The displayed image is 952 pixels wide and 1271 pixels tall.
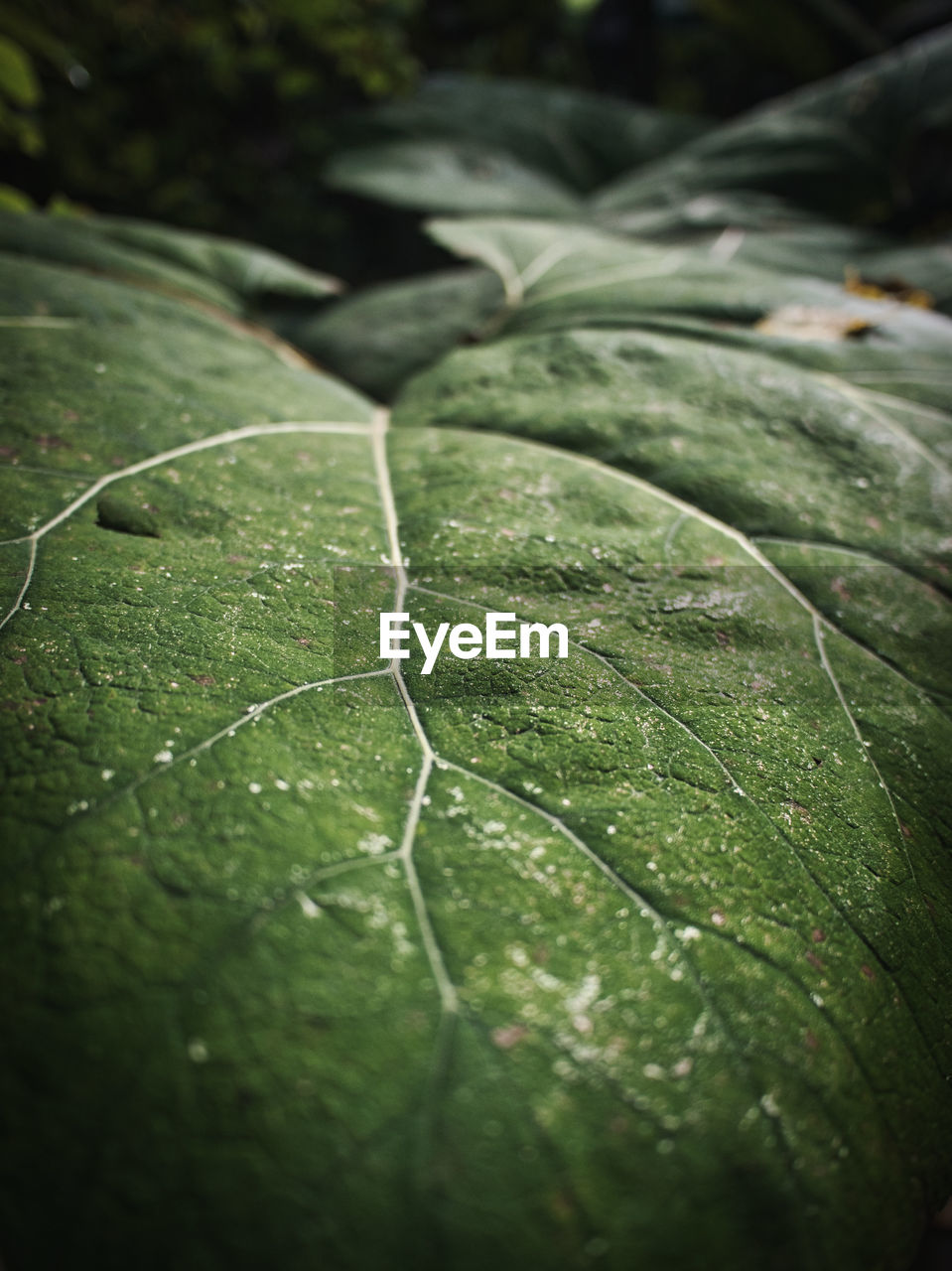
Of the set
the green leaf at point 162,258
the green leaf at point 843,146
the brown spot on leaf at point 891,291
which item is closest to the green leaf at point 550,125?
the green leaf at point 843,146

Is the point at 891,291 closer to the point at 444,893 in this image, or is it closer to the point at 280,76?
the point at 444,893

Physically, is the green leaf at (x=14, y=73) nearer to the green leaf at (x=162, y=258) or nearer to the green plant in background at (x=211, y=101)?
the green leaf at (x=162, y=258)

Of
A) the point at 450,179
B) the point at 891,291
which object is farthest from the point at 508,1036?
the point at 450,179

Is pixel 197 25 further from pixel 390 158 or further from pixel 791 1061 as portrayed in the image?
pixel 791 1061
